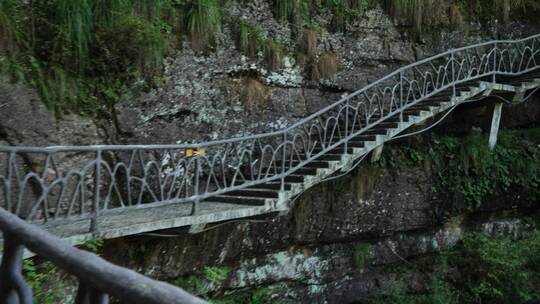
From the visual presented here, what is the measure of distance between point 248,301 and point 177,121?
11.0 feet

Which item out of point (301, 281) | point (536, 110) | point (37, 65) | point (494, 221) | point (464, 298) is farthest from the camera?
point (536, 110)

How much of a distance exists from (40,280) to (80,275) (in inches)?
151

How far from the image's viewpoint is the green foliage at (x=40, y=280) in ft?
15.1

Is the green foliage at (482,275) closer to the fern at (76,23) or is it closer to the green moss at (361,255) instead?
the green moss at (361,255)

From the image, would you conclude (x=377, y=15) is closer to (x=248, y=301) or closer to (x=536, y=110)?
(x=536, y=110)

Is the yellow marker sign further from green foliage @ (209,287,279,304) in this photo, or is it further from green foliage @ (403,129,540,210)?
green foliage @ (403,129,540,210)

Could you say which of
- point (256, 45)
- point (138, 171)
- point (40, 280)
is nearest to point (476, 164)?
point (256, 45)

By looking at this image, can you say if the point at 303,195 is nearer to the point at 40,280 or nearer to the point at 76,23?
the point at 76,23

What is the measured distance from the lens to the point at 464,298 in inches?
398

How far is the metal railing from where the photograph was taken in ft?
4.57

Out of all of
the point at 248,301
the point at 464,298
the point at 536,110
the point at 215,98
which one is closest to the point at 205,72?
the point at 215,98

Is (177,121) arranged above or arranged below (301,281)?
above

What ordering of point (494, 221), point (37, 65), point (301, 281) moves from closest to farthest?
1. point (37, 65)
2. point (301, 281)
3. point (494, 221)

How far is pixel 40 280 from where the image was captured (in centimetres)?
495
